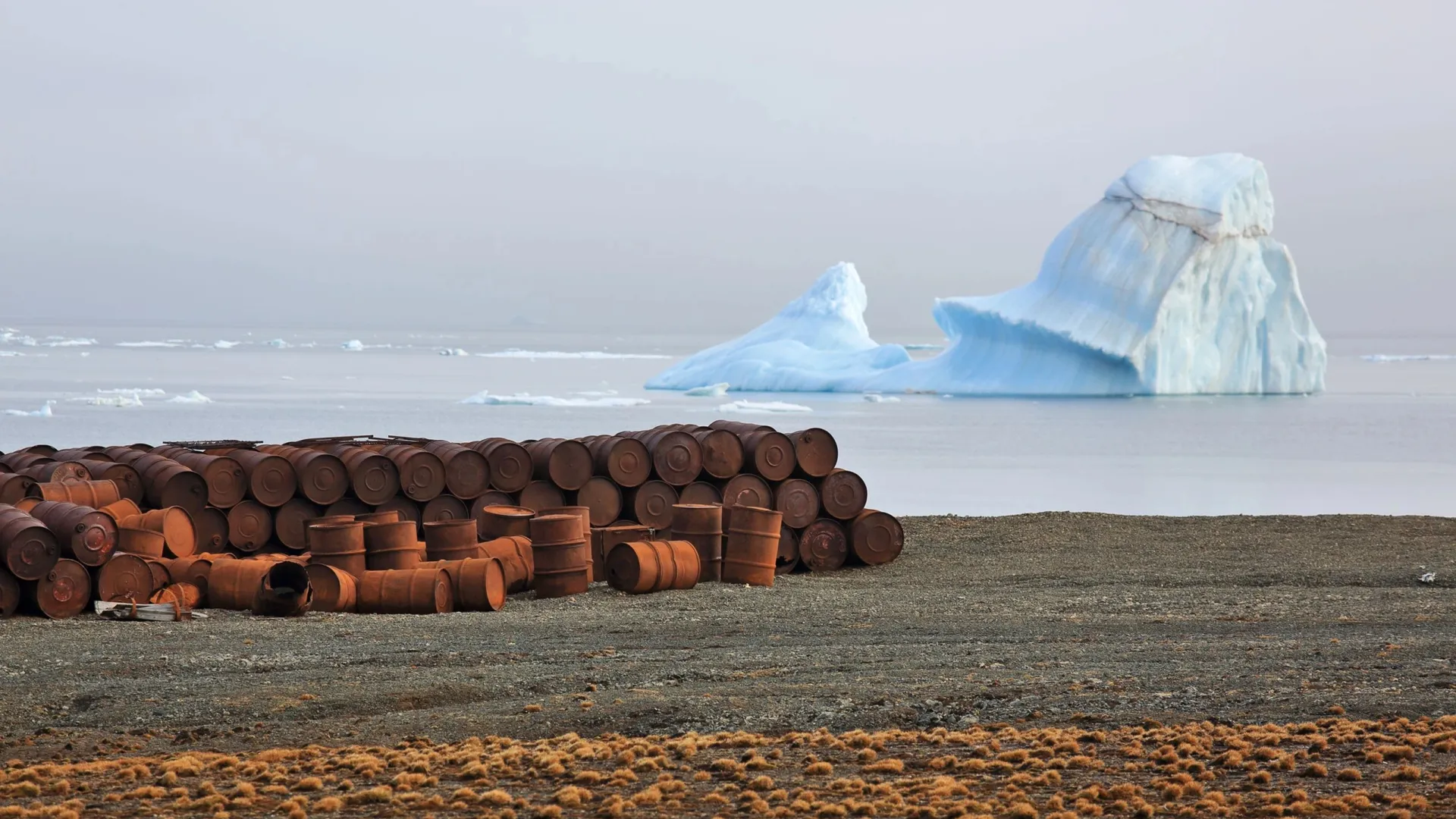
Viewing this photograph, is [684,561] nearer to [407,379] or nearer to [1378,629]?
[1378,629]

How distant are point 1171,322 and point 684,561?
30.8m

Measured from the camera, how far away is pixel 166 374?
68.3 metres

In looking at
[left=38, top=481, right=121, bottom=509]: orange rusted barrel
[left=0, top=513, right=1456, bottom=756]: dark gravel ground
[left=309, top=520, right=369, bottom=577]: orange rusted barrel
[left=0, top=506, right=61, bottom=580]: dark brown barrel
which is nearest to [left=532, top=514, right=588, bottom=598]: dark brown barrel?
[left=0, top=513, right=1456, bottom=756]: dark gravel ground

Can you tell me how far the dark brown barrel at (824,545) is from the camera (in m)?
13.8

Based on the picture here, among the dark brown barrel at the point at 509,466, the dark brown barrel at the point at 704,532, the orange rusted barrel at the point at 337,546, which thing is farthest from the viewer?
the dark brown barrel at the point at 509,466

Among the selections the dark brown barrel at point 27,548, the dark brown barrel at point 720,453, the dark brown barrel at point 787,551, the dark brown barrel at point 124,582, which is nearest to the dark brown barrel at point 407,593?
the dark brown barrel at point 124,582

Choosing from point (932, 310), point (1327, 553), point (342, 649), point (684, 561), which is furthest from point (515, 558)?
point (932, 310)

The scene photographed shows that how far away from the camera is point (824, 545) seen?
1387 cm

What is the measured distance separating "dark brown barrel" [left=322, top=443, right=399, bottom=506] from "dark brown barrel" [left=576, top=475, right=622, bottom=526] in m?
1.93

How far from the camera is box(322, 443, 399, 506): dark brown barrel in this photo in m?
13.2

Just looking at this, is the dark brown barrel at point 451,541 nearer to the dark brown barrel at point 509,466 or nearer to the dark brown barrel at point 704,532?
the dark brown barrel at point 509,466

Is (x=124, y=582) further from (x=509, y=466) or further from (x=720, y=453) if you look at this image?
(x=720, y=453)

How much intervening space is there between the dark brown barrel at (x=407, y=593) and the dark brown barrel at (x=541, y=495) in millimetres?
2611

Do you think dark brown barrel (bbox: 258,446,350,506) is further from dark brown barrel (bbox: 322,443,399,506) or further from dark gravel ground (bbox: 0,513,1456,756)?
dark gravel ground (bbox: 0,513,1456,756)
